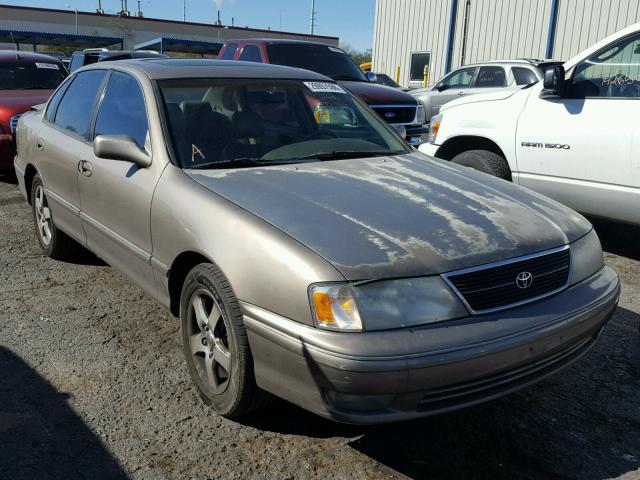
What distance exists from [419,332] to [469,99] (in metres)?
4.30

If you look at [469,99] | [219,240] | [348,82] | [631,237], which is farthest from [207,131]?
[348,82]

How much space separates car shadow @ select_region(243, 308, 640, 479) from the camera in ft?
8.30

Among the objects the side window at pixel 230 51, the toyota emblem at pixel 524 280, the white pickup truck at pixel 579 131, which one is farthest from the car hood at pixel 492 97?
the side window at pixel 230 51

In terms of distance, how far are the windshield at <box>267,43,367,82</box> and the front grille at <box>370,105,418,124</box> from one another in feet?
3.30

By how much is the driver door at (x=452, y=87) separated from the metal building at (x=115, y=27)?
3484cm

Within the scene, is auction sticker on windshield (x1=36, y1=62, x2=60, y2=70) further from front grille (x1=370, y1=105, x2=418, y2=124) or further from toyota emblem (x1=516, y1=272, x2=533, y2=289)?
toyota emblem (x1=516, y1=272, x2=533, y2=289)

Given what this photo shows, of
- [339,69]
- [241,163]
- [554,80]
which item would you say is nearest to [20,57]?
[339,69]

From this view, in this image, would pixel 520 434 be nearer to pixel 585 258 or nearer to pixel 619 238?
pixel 585 258

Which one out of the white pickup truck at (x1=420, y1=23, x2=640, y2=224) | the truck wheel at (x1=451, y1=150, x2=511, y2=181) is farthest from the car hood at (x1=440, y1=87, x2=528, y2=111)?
the truck wheel at (x1=451, y1=150, x2=511, y2=181)

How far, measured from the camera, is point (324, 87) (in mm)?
4082

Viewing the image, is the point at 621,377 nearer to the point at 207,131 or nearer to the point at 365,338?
the point at 365,338

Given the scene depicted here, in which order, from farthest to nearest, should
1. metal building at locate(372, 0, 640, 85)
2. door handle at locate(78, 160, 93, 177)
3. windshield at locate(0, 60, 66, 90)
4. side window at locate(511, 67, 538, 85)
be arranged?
1. metal building at locate(372, 0, 640, 85)
2. side window at locate(511, 67, 538, 85)
3. windshield at locate(0, 60, 66, 90)
4. door handle at locate(78, 160, 93, 177)

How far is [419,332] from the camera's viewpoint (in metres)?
2.21

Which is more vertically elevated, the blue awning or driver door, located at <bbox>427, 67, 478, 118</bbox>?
the blue awning
